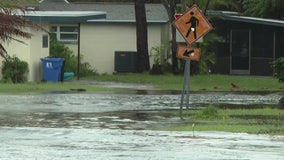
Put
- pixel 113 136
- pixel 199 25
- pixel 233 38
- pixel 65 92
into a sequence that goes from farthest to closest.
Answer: pixel 233 38, pixel 65 92, pixel 199 25, pixel 113 136

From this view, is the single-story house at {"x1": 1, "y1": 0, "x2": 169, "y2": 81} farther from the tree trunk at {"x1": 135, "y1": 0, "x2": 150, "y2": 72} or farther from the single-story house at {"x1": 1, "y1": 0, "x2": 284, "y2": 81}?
the tree trunk at {"x1": 135, "y1": 0, "x2": 150, "y2": 72}

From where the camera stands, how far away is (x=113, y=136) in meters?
16.0

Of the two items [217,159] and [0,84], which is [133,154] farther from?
[0,84]

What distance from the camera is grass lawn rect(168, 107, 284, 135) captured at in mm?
17631

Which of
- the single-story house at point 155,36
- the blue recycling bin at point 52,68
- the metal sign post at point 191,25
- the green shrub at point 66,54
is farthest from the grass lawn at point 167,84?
the metal sign post at point 191,25

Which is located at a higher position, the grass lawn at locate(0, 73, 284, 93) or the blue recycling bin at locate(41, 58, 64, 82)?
the blue recycling bin at locate(41, 58, 64, 82)

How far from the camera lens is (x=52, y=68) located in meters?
35.3

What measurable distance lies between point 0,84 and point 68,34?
12.2 meters

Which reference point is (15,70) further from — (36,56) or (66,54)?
(66,54)

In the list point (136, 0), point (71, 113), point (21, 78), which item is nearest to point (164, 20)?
point (136, 0)

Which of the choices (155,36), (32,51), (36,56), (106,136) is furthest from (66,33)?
(106,136)

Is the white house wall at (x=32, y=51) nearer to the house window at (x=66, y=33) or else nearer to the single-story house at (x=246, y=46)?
the house window at (x=66, y=33)

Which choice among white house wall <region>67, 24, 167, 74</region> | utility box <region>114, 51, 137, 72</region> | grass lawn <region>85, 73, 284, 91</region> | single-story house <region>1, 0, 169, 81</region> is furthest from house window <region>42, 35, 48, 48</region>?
utility box <region>114, 51, 137, 72</region>

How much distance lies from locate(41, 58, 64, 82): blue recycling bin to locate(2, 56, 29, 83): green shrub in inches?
41.1
